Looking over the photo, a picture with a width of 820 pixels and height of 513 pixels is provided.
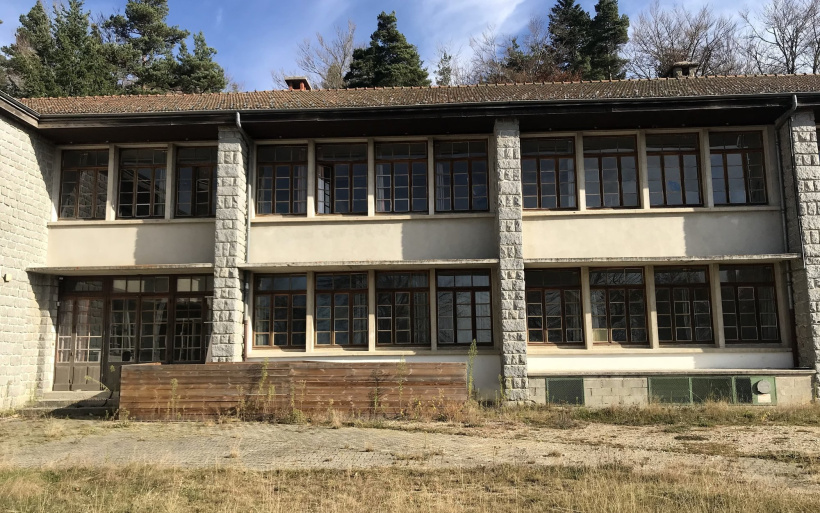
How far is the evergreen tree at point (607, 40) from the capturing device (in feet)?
109

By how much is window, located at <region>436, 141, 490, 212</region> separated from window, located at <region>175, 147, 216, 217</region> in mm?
5542

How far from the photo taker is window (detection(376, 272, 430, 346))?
50.7ft

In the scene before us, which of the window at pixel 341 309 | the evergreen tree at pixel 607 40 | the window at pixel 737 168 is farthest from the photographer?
the evergreen tree at pixel 607 40

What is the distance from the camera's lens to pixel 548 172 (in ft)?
51.3

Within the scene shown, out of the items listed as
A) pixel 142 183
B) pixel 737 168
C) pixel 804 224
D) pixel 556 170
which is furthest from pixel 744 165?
pixel 142 183

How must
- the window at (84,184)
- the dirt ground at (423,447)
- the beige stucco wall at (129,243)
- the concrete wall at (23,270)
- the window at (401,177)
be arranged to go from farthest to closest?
1. the window at (84,184)
2. the window at (401,177)
3. the beige stucco wall at (129,243)
4. the concrete wall at (23,270)
5. the dirt ground at (423,447)

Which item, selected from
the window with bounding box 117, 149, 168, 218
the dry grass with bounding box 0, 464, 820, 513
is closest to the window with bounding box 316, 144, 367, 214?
the window with bounding box 117, 149, 168, 218

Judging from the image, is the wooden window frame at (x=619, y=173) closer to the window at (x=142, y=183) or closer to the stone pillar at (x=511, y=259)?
the stone pillar at (x=511, y=259)

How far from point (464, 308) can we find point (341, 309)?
9.67 feet

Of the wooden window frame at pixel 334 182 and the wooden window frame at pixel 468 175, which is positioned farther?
the wooden window frame at pixel 334 182

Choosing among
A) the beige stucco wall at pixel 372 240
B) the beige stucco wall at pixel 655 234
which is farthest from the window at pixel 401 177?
the beige stucco wall at pixel 655 234

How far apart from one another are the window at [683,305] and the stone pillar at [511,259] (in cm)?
342

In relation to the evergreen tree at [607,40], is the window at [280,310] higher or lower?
lower

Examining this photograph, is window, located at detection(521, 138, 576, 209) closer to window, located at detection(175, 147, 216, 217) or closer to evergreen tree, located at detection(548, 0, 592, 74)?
window, located at detection(175, 147, 216, 217)
